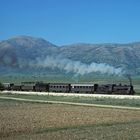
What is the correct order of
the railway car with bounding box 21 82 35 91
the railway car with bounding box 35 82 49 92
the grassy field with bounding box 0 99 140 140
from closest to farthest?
1. the grassy field with bounding box 0 99 140 140
2. the railway car with bounding box 35 82 49 92
3. the railway car with bounding box 21 82 35 91

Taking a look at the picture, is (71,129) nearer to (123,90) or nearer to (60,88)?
(123,90)

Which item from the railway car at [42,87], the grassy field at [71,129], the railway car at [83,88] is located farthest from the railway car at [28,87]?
the grassy field at [71,129]

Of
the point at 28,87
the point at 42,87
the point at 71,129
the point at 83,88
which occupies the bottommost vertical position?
the point at 71,129

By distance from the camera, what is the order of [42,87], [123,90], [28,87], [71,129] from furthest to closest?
1. [28,87]
2. [42,87]
3. [123,90]
4. [71,129]

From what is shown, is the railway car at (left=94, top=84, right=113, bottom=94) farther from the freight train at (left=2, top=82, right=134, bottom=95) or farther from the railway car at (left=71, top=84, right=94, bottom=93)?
the railway car at (left=71, top=84, right=94, bottom=93)

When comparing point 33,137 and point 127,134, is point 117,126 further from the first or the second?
point 33,137

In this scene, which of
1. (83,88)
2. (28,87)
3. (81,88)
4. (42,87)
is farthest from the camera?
(28,87)

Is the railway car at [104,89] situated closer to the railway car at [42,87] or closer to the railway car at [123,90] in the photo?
the railway car at [123,90]

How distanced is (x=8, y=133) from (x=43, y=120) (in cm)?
768

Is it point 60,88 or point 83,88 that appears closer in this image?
point 83,88

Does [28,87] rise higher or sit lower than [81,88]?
lower

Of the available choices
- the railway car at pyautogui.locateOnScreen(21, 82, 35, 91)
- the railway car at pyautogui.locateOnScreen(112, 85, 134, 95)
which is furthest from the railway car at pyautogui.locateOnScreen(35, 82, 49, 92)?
the railway car at pyautogui.locateOnScreen(112, 85, 134, 95)

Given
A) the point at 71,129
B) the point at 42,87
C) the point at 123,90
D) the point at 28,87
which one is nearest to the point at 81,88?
the point at 123,90

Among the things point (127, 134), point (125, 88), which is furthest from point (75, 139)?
point (125, 88)
